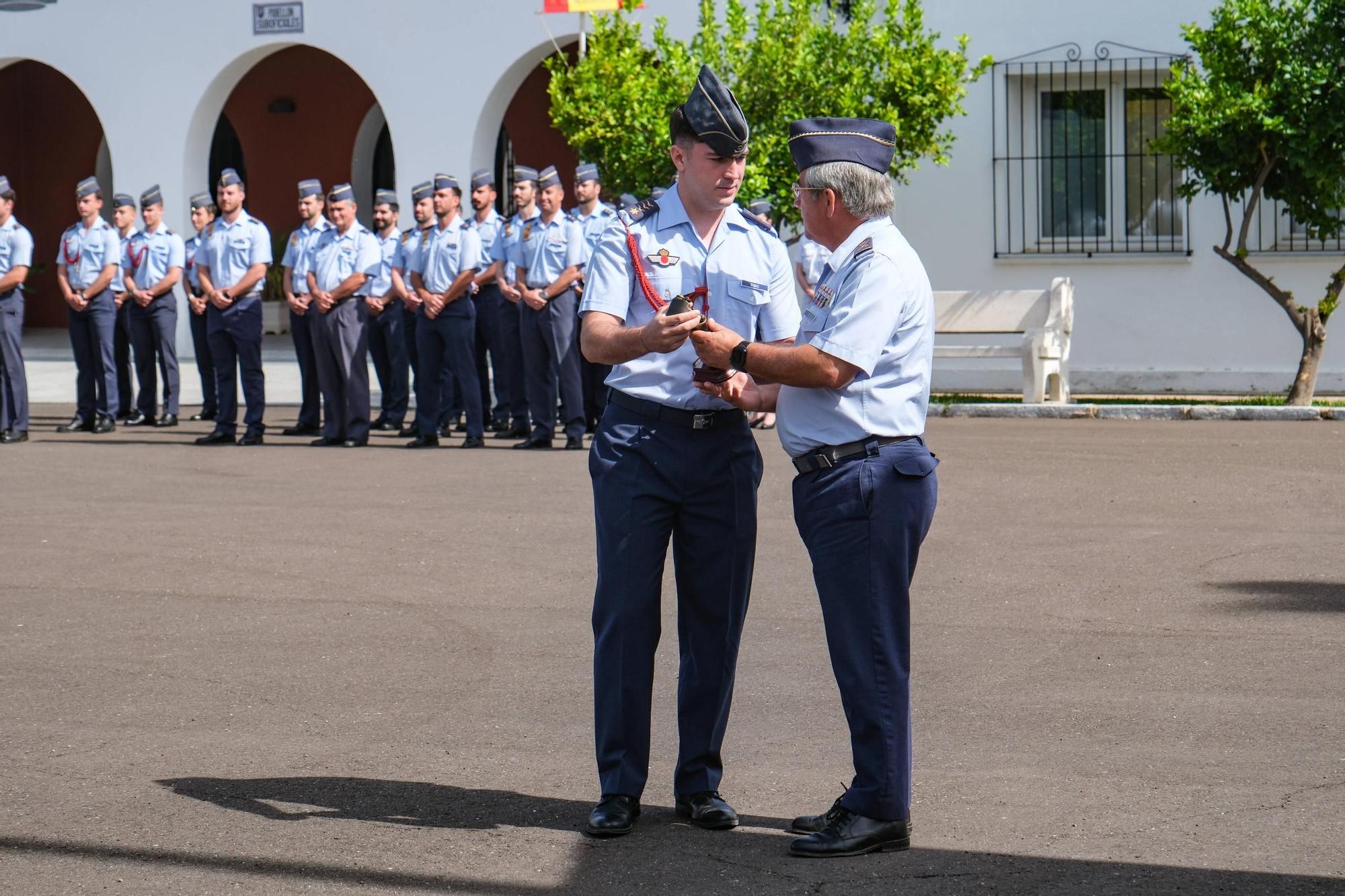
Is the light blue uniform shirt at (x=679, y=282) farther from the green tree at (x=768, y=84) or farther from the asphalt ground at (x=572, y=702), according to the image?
the green tree at (x=768, y=84)

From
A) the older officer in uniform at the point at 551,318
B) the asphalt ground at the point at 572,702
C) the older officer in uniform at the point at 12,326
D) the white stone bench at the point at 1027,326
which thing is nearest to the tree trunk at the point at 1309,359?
the white stone bench at the point at 1027,326

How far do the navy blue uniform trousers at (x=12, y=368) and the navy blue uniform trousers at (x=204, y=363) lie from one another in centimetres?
190

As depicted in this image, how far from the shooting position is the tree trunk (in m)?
15.4

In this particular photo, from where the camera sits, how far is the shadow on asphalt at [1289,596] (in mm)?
7086

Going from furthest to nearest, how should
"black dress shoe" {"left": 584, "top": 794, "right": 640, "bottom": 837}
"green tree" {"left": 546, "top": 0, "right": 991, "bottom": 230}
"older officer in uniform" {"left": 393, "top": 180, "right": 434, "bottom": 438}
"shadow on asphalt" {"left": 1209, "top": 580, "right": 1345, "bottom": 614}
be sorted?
"green tree" {"left": 546, "top": 0, "right": 991, "bottom": 230}
"older officer in uniform" {"left": 393, "top": 180, "right": 434, "bottom": 438}
"shadow on asphalt" {"left": 1209, "top": 580, "right": 1345, "bottom": 614}
"black dress shoe" {"left": 584, "top": 794, "right": 640, "bottom": 837}

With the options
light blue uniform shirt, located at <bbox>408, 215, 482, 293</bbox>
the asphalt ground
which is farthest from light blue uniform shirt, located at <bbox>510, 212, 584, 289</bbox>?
the asphalt ground

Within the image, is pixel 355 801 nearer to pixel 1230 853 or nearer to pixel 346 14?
pixel 1230 853

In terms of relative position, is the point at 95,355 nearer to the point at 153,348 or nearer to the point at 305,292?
the point at 153,348

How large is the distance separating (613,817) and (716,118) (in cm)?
179

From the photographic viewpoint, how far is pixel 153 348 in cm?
1617

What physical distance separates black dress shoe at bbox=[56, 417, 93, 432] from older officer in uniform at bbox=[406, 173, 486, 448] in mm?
3338

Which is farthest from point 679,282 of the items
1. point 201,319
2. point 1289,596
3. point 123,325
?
point 201,319

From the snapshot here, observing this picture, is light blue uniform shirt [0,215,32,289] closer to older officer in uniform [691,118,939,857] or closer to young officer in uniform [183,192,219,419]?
young officer in uniform [183,192,219,419]

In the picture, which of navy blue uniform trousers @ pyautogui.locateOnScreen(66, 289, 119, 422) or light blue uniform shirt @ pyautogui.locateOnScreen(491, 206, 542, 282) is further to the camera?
navy blue uniform trousers @ pyautogui.locateOnScreen(66, 289, 119, 422)
